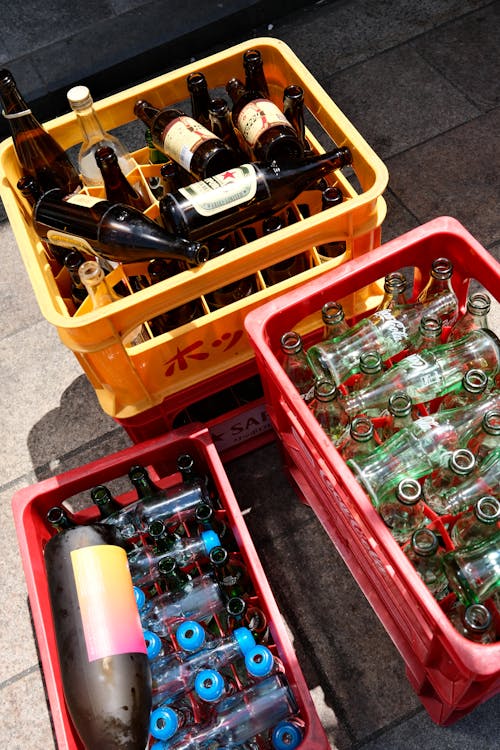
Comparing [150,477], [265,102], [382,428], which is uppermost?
[265,102]

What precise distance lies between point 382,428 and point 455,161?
1.71 metres

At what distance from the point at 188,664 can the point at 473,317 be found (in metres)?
1.13

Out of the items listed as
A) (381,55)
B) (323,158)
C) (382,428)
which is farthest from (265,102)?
(381,55)

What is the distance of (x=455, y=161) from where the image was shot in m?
2.88

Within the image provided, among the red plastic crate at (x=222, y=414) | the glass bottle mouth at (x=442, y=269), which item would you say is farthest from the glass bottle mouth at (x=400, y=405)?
the red plastic crate at (x=222, y=414)

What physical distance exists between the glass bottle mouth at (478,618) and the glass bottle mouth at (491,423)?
359 mm

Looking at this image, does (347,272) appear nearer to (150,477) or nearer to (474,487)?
(474,487)

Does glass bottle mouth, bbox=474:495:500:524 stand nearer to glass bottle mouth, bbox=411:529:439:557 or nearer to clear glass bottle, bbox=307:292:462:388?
glass bottle mouth, bbox=411:529:439:557

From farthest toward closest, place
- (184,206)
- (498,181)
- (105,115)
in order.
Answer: (498,181) → (105,115) → (184,206)

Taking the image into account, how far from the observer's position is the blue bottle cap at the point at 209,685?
153 centimetres

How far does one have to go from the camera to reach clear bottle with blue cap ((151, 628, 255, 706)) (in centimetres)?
167

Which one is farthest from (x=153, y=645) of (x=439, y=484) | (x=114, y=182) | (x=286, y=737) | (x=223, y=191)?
(x=114, y=182)

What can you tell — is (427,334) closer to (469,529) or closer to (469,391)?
(469,391)

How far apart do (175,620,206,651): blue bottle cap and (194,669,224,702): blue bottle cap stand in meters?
0.08
